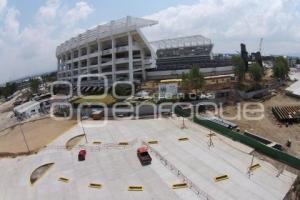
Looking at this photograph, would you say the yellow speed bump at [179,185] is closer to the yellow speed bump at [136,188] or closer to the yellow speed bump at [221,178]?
the yellow speed bump at [136,188]

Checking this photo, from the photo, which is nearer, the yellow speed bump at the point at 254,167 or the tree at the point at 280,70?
the yellow speed bump at the point at 254,167

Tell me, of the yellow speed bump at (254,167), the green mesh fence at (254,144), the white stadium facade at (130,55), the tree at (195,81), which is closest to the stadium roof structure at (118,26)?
the white stadium facade at (130,55)

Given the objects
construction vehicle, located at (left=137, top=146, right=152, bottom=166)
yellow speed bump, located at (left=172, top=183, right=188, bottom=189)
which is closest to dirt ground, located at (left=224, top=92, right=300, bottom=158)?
yellow speed bump, located at (left=172, top=183, right=188, bottom=189)

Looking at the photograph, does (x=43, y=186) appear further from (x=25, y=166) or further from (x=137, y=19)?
(x=137, y=19)

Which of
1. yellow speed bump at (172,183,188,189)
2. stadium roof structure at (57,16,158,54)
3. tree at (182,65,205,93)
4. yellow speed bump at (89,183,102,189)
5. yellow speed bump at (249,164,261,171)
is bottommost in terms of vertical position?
yellow speed bump at (89,183,102,189)

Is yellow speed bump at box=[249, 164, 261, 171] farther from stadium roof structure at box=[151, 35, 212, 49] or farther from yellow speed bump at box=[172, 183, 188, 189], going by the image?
stadium roof structure at box=[151, 35, 212, 49]

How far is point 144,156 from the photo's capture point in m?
43.0

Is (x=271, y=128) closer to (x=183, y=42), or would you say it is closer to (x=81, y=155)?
(x=81, y=155)

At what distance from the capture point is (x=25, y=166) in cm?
4638

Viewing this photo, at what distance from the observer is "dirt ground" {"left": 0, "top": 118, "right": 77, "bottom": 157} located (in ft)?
182

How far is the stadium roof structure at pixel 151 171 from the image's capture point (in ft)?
114

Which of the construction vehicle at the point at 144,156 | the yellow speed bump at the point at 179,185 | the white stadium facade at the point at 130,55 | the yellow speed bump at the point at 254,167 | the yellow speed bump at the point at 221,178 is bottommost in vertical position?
the yellow speed bump at the point at 179,185

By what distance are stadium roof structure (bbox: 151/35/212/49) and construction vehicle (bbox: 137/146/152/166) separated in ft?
301

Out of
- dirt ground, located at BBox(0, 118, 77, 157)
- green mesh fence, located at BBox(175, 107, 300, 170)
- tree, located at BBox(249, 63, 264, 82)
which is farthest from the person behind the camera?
tree, located at BBox(249, 63, 264, 82)
